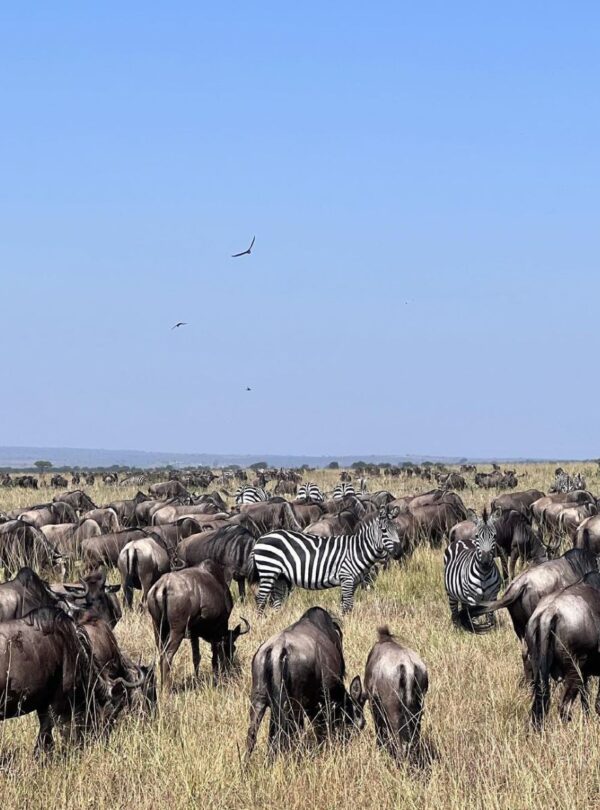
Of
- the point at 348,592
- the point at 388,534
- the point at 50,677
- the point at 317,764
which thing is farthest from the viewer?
the point at 388,534

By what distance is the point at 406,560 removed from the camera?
704 inches

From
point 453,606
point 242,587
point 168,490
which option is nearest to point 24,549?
point 242,587

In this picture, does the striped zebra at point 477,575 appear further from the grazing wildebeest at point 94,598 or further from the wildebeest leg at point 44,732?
the wildebeest leg at point 44,732

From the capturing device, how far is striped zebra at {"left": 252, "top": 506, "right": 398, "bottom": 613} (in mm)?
14672

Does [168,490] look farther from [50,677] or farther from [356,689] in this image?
[50,677]

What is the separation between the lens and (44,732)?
714 centimetres

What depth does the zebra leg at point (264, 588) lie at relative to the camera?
47.6 feet

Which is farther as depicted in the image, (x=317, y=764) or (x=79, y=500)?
(x=79, y=500)

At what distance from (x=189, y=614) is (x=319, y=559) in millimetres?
5283

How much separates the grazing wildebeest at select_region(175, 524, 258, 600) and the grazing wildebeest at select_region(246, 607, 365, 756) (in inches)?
299

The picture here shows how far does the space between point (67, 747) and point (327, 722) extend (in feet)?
5.62

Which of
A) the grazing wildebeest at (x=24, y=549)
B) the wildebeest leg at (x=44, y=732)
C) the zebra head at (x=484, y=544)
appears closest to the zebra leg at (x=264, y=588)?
the zebra head at (x=484, y=544)

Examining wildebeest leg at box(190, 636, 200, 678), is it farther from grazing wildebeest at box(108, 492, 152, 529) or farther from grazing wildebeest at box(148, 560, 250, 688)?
grazing wildebeest at box(108, 492, 152, 529)

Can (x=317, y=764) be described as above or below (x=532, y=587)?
below
